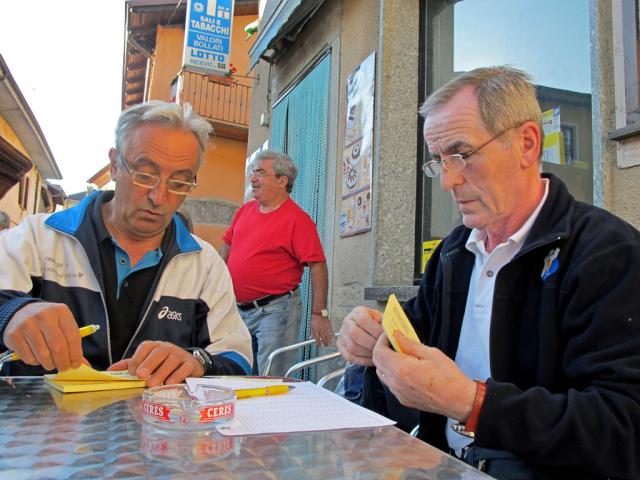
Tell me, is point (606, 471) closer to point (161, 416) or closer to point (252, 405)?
point (252, 405)

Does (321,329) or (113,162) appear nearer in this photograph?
(113,162)

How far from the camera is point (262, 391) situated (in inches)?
50.0

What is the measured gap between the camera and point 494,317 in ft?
4.45

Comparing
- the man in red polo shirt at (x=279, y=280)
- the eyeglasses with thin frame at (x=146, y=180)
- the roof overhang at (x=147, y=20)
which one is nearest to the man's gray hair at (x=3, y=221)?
the man in red polo shirt at (x=279, y=280)

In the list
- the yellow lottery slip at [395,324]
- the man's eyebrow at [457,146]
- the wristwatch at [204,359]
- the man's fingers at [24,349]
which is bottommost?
the wristwatch at [204,359]

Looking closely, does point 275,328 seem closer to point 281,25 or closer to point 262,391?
point 262,391

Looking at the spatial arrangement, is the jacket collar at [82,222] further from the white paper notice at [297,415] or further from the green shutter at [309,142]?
the green shutter at [309,142]

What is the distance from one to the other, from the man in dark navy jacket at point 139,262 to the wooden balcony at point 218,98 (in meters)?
11.4

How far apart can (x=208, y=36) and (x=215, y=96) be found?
4698 mm

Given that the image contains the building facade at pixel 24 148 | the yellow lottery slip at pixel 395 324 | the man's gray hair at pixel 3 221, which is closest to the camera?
the yellow lottery slip at pixel 395 324

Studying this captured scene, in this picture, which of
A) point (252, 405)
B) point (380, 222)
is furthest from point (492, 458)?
point (380, 222)

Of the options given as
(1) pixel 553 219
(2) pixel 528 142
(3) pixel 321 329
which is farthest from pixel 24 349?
(3) pixel 321 329

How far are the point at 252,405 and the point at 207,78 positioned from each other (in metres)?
13.0

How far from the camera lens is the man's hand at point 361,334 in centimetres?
152
